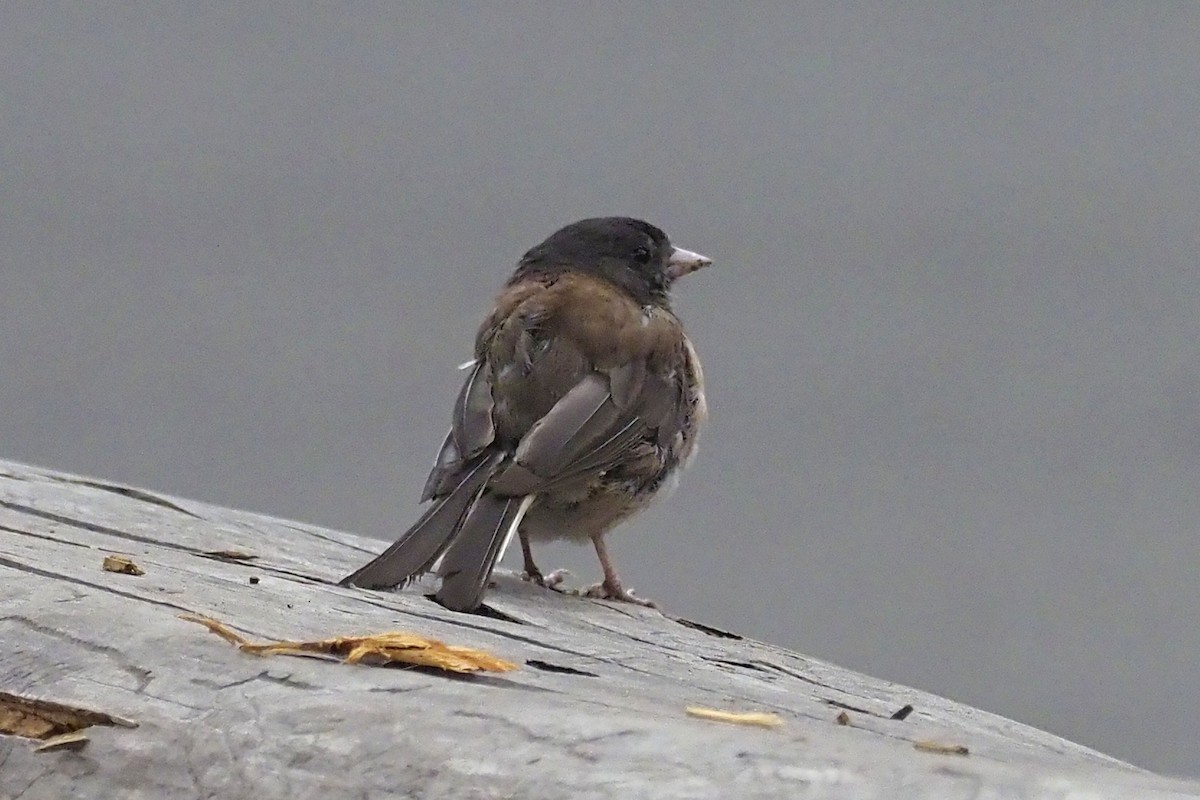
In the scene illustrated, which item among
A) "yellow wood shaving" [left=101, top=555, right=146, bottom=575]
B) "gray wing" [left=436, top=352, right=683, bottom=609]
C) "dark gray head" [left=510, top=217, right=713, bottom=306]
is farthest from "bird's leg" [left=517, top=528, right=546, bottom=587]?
"yellow wood shaving" [left=101, top=555, right=146, bottom=575]

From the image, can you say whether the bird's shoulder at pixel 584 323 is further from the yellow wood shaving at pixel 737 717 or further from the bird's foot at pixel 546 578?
the yellow wood shaving at pixel 737 717

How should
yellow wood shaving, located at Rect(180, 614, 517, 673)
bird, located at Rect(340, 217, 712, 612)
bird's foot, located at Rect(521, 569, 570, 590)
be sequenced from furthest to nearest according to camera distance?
bird's foot, located at Rect(521, 569, 570, 590)
bird, located at Rect(340, 217, 712, 612)
yellow wood shaving, located at Rect(180, 614, 517, 673)

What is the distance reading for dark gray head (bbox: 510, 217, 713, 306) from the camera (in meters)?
4.48

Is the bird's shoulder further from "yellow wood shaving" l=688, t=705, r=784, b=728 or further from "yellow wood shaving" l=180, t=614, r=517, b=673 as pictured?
"yellow wood shaving" l=688, t=705, r=784, b=728

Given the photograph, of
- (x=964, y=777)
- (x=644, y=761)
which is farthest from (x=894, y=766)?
(x=644, y=761)

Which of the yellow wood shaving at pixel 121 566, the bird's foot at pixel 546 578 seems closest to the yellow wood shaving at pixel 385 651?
the yellow wood shaving at pixel 121 566

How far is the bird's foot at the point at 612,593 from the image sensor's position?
3895 millimetres

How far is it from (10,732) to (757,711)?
3.02ft

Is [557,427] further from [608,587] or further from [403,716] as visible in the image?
[403,716]

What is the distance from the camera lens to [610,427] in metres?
3.74

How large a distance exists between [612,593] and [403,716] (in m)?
1.99

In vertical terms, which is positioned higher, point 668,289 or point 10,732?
point 668,289

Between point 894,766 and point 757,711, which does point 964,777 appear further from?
point 757,711

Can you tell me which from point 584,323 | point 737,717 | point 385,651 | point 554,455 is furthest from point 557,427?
point 737,717
